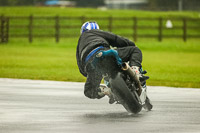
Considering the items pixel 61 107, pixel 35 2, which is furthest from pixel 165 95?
pixel 35 2

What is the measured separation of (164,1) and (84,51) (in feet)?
320

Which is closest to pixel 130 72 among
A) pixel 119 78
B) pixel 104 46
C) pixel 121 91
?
pixel 119 78

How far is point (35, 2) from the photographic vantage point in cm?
11175

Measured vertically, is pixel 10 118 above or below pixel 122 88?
below

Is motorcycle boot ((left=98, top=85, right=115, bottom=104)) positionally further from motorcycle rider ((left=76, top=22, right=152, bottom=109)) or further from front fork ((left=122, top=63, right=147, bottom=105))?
front fork ((left=122, top=63, right=147, bottom=105))

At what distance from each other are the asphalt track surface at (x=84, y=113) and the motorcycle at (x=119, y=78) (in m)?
0.30

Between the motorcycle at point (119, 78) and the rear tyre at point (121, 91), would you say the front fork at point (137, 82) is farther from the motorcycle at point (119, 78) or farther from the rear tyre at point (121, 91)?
the rear tyre at point (121, 91)

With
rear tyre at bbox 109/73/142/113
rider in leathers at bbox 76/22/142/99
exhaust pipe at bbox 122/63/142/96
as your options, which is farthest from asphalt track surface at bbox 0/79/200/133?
rider in leathers at bbox 76/22/142/99

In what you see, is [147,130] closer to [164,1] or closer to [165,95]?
[165,95]

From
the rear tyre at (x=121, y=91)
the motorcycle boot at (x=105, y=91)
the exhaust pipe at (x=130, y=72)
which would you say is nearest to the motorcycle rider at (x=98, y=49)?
the motorcycle boot at (x=105, y=91)

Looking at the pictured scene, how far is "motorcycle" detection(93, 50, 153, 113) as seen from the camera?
341 inches

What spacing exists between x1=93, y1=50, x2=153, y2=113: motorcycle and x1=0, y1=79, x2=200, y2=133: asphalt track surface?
11.7 inches

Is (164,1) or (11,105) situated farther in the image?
(164,1)

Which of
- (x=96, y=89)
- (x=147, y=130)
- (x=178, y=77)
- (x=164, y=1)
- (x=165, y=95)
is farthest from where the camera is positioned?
(x=164, y=1)
